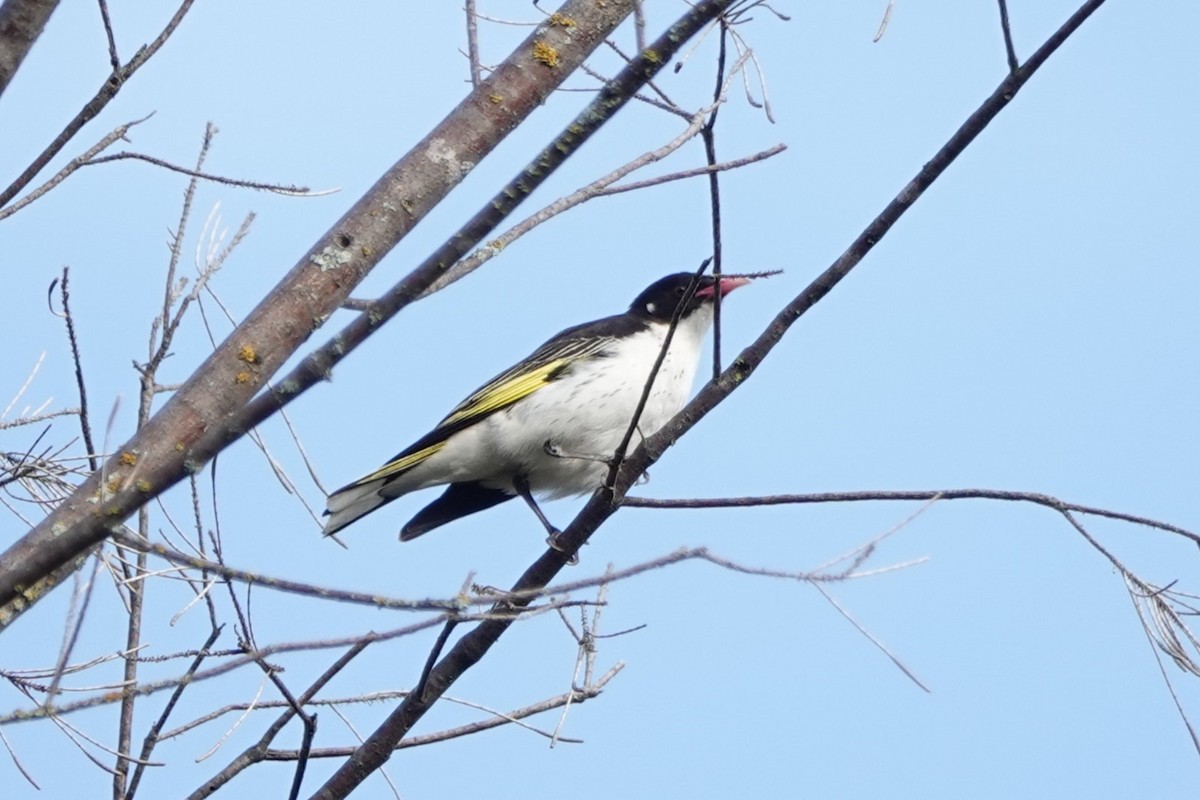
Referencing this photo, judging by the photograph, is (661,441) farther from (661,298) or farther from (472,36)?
(661,298)

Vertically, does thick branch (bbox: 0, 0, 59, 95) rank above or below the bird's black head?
below

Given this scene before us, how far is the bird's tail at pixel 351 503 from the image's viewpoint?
6.44 m

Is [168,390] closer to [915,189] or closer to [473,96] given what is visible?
[473,96]

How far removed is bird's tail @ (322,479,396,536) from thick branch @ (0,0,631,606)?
3.41 m

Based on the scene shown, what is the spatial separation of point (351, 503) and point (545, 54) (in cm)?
355

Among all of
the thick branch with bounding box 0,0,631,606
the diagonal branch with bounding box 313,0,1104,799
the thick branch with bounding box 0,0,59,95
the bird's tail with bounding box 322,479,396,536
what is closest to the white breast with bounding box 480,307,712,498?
the bird's tail with bounding box 322,479,396,536

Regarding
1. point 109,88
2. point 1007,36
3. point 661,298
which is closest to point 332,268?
point 109,88

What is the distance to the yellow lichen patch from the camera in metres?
3.29

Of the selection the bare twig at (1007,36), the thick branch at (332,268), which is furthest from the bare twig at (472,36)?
the bare twig at (1007,36)

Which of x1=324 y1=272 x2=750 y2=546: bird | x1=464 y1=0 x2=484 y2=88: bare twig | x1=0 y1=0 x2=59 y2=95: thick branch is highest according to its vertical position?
x1=324 y1=272 x2=750 y2=546: bird

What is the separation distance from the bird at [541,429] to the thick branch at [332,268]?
303 centimetres

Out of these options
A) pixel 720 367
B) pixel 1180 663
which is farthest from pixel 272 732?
pixel 1180 663

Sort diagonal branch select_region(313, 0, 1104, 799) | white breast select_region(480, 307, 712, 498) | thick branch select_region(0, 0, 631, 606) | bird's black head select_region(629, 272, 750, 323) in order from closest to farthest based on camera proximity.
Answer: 1. thick branch select_region(0, 0, 631, 606)
2. diagonal branch select_region(313, 0, 1104, 799)
3. white breast select_region(480, 307, 712, 498)
4. bird's black head select_region(629, 272, 750, 323)

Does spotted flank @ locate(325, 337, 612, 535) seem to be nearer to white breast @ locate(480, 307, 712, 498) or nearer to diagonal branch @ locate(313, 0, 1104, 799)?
white breast @ locate(480, 307, 712, 498)
